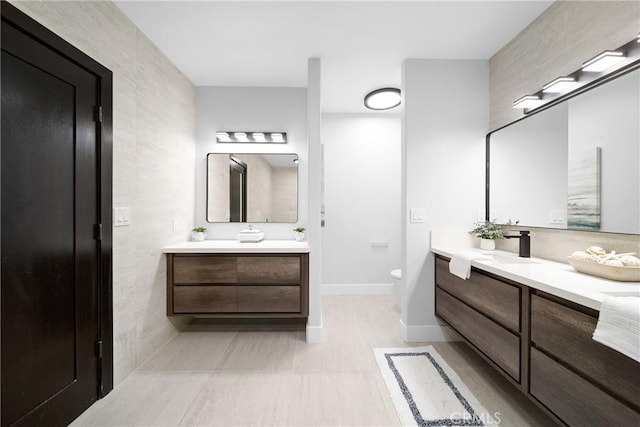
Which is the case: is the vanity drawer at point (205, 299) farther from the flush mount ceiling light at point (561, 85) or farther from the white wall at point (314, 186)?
the flush mount ceiling light at point (561, 85)

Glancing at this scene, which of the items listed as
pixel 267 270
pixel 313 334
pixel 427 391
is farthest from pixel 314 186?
pixel 427 391

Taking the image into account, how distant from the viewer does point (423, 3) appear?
1899 millimetres

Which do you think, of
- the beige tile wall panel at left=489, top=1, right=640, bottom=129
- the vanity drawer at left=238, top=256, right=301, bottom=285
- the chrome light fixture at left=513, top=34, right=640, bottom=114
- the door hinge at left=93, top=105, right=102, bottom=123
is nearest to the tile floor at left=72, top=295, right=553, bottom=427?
the vanity drawer at left=238, top=256, right=301, bottom=285

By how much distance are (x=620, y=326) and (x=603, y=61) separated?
1.39 metres

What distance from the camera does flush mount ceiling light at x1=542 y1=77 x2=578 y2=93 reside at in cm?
176

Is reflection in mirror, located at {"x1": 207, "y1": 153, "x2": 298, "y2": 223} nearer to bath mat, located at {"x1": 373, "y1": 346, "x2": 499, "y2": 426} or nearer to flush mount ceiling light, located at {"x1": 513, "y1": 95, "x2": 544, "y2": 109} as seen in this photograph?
bath mat, located at {"x1": 373, "y1": 346, "x2": 499, "y2": 426}

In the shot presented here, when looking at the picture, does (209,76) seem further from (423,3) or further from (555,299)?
(555,299)

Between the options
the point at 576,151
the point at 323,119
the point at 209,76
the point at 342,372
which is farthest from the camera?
the point at 323,119

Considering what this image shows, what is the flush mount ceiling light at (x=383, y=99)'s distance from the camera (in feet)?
10.6

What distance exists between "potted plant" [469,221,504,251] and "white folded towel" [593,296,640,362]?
134cm

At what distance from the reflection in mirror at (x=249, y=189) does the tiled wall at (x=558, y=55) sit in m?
1.99

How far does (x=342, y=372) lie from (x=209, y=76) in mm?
2925

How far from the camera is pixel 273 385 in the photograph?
6.25 ft

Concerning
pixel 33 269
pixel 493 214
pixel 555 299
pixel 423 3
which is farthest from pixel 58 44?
pixel 493 214
